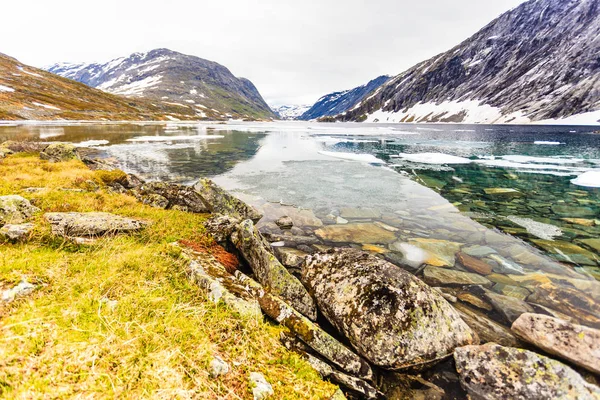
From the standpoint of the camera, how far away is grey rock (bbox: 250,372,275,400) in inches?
130

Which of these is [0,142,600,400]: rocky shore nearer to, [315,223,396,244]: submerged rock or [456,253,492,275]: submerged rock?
[456,253,492,275]: submerged rock

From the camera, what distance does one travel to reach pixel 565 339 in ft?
16.6

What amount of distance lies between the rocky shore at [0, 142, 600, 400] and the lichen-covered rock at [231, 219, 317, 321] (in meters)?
0.02

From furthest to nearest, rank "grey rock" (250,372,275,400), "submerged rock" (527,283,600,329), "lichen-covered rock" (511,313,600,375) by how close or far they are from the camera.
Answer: "submerged rock" (527,283,600,329)
"lichen-covered rock" (511,313,600,375)
"grey rock" (250,372,275,400)

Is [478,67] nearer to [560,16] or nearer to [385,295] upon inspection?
[560,16]

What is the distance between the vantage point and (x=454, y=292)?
7.37 metres

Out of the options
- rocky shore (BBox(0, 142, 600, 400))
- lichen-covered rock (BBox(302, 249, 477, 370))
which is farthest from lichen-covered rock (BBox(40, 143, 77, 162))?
lichen-covered rock (BBox(302, 249, 477, 370))

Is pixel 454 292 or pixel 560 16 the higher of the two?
pixel 560 16

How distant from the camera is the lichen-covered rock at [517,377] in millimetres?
4141

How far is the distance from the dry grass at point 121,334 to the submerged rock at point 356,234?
623 cm

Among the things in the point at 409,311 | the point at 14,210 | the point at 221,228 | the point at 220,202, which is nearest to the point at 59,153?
the point at 220,202

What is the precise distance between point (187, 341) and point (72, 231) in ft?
15.2

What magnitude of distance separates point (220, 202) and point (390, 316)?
25.7 feet

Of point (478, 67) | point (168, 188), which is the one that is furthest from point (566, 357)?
point (478, 67)
